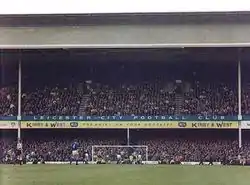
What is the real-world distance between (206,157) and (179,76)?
3.90 m

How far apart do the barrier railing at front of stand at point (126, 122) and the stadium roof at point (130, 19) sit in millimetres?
4638

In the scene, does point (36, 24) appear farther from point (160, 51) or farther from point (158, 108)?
point (158, 108)

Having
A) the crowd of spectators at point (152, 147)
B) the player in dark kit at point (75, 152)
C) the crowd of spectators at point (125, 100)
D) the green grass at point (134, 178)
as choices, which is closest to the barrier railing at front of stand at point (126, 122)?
the crowd of spectators at point (125, 100)

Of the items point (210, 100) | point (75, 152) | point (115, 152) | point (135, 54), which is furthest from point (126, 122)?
point (210, 100)

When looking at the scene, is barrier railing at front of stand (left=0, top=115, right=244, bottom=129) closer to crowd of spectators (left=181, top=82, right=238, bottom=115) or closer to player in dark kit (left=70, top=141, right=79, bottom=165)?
crowd of spectators (left=181, top=82, right=238, bottom=115)

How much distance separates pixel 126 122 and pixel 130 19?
5.08 m

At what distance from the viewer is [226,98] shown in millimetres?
25078

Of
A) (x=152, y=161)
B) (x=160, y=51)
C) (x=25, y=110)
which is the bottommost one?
(x=152, y=161)

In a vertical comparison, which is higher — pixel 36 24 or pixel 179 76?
pixel 36 24

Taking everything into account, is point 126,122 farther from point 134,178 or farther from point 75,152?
point 134,178

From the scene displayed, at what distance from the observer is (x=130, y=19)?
69.6 feet

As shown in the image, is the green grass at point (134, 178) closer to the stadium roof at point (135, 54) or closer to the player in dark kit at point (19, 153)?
the player in dark kit at point (19, 153)

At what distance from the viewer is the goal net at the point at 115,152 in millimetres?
23389

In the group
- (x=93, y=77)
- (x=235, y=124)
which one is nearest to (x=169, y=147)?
(x=235, y=124)
